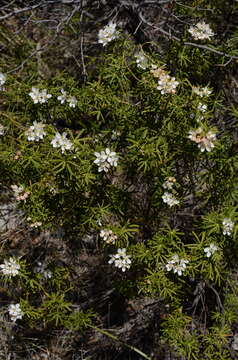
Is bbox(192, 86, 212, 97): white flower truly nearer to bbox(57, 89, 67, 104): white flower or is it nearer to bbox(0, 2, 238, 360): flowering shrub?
bbox(0, 2, 238, 360): flowering shrub

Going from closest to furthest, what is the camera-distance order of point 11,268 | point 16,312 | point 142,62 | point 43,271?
point 142,62 < point 11,268 < point 16,312 < point 43,271

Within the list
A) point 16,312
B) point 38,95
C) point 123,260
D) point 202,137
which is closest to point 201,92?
point 202,137

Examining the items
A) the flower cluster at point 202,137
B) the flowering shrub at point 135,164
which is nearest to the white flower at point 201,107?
the flowering shrub at point 135,164

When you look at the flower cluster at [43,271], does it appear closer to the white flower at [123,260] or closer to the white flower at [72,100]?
the white flower at [123,260]

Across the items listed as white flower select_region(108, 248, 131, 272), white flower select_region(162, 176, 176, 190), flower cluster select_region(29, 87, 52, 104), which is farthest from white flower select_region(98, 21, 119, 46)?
white flower select_region(108, 248, 131, 272)

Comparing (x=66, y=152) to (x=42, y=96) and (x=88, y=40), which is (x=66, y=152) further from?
(x=88, y=40)

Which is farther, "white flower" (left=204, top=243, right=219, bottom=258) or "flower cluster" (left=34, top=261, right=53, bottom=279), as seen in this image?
"flower cluster" (left=34, top=261, right=53, bottom=279)

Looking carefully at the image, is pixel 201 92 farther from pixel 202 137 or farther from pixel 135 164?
pixel 135 164
